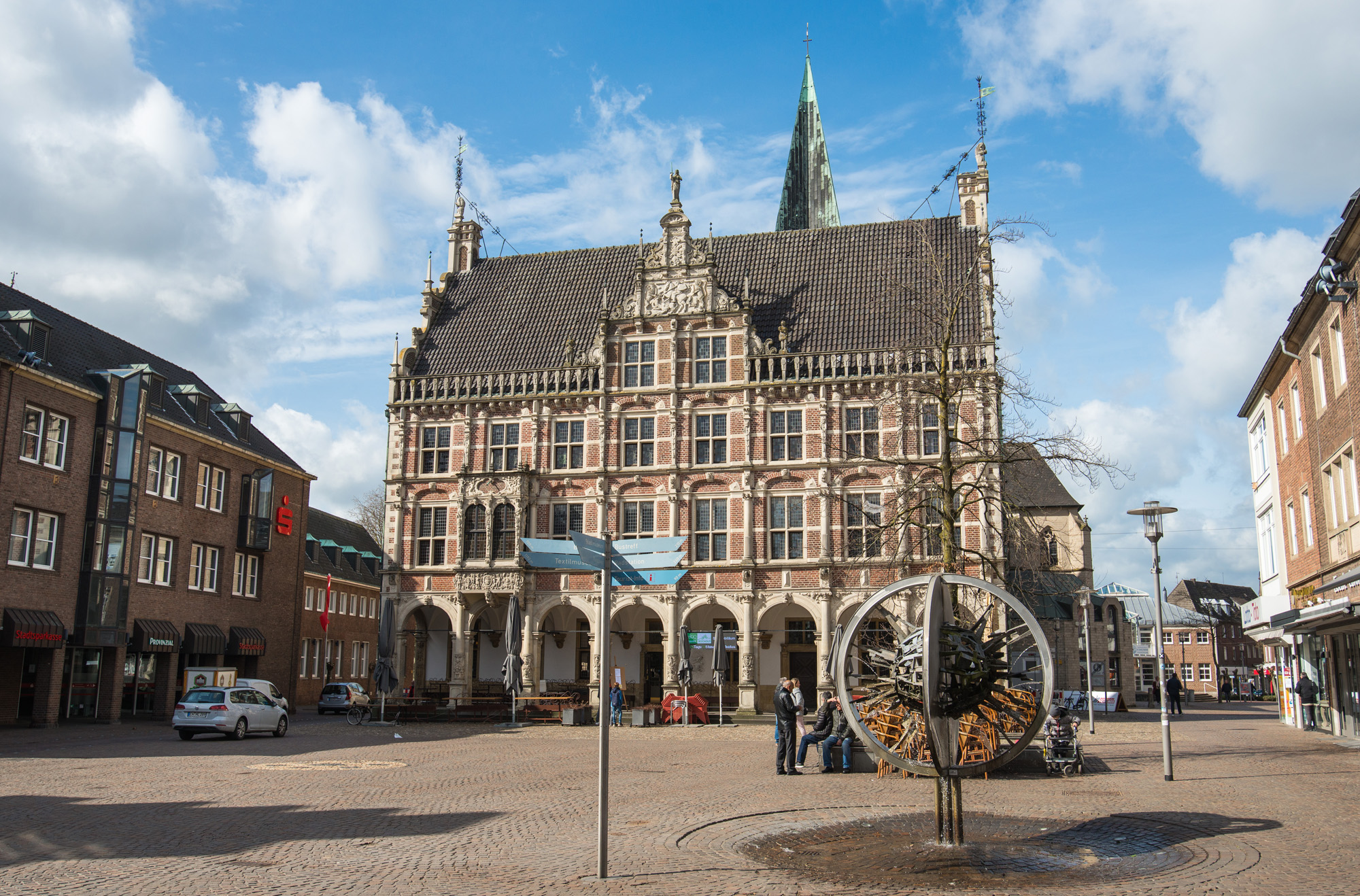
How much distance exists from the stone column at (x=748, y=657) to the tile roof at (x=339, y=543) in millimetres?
24405

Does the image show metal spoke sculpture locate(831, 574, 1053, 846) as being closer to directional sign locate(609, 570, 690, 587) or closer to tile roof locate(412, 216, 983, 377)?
directional sign locate(609, 570, 690, 587)

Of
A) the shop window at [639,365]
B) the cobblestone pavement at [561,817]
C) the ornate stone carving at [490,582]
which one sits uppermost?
the shop window at [639,365]

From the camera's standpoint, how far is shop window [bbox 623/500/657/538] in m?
41.9

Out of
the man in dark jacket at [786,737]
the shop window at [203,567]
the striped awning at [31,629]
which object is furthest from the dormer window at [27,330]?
the man in dark jacket at [786,737]

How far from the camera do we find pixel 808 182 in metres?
59.3

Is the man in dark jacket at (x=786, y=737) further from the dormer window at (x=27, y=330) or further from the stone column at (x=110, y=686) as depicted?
the dormer window at (x=27, y=330)

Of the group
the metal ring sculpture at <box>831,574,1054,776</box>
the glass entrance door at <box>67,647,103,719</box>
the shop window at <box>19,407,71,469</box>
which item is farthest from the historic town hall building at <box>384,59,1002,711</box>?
the metal ring sculpture at <box>831,574,1054,776</box>

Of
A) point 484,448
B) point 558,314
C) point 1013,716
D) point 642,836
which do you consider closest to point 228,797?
point 642,836

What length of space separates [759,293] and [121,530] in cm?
2515

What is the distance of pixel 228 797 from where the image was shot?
15016 mm

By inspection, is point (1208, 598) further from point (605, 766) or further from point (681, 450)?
point (605, 766)

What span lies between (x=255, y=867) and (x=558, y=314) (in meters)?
37.8

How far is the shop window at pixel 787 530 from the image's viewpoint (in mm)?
40500

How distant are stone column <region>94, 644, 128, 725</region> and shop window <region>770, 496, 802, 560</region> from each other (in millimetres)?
22379
